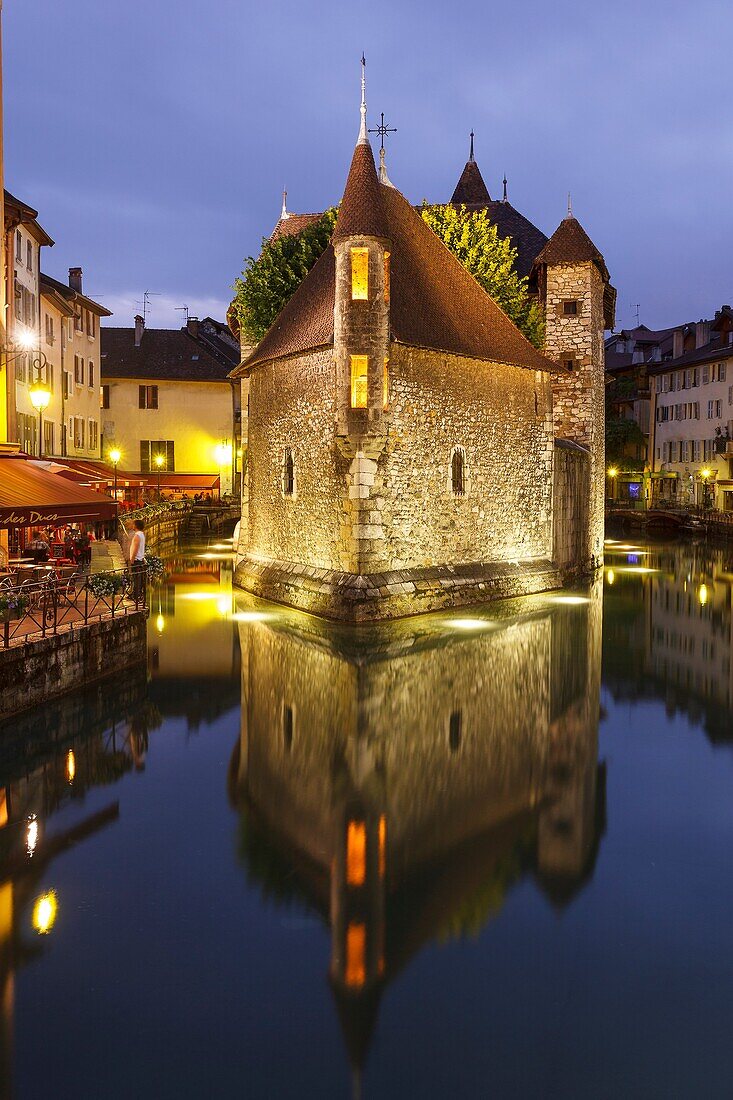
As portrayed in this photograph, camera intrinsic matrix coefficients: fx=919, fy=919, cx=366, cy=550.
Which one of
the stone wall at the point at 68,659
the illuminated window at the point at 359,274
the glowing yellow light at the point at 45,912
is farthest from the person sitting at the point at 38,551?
the glowing yellow light at the point at 45,912

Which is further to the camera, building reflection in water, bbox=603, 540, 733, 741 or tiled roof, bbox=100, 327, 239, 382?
tiled roof, bbox=100, 327, 239, 382

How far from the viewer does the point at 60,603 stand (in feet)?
44.4

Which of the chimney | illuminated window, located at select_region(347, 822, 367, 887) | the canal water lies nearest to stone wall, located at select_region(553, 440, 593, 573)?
the canal water

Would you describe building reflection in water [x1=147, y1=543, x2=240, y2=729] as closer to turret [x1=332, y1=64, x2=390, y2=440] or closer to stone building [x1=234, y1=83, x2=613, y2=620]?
stone building [x1=234, y1=83, x2=613, y2=620]

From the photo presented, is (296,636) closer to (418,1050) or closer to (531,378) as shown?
(531,378)

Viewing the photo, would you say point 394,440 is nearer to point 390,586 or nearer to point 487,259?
point 390,586

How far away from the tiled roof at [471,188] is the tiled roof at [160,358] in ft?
50.9

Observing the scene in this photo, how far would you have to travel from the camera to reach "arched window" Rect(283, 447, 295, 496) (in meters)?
22.1

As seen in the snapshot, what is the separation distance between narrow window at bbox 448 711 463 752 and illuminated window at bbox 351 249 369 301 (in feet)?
32.1

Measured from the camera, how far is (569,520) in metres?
26.5

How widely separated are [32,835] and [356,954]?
340cm

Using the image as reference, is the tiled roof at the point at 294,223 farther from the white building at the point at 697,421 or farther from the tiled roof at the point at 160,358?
the white building at the point at 697,421

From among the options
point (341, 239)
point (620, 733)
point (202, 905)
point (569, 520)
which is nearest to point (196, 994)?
point (202, 905)

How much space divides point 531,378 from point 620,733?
14.1 metres
